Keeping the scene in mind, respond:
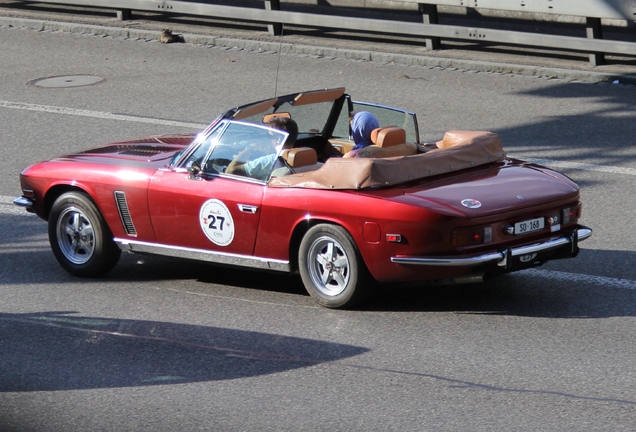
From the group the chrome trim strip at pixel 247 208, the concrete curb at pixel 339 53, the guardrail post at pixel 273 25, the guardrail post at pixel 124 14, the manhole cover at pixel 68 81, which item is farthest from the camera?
the guardrail post at pixel 124 14

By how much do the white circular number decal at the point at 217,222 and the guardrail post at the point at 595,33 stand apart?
834 cm

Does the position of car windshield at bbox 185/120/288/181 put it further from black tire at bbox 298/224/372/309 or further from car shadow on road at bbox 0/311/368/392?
car shadow on road at bbox 0/311/368/392

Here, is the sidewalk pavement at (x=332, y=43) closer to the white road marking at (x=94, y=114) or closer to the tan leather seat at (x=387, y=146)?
the white road marking at (x=94, y=114)

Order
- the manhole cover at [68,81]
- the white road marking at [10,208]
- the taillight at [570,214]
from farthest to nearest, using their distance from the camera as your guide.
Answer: the manhole cover at [68,81] < the white road marking at [10,208] < the taillight at [570,214]

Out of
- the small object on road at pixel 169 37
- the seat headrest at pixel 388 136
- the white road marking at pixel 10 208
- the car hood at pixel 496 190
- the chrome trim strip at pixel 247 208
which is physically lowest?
the white road marking at pixel 10 208

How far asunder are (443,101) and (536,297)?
648cm

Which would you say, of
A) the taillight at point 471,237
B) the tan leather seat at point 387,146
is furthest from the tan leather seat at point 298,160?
the taillight at point 471,237

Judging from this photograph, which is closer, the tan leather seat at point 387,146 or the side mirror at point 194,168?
the tan leather seat at point 387,146

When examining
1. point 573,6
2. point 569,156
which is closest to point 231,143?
point 569,156

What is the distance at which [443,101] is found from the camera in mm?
13938

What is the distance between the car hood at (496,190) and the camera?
7258 mm

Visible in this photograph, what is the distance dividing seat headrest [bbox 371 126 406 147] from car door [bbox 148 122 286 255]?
0.70 metres

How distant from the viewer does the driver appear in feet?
26.0

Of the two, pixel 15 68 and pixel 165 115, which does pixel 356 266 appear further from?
pixel 15 68
